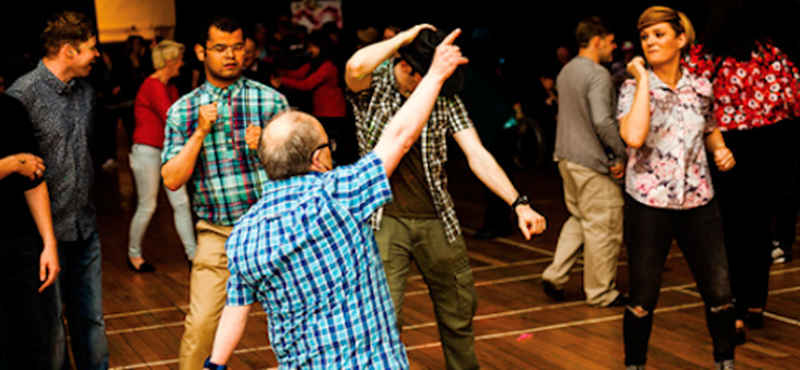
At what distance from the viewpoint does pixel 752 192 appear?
4.87 m

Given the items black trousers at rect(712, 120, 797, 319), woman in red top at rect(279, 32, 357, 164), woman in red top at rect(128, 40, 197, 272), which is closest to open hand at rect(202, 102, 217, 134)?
black trousers at rect(712, 120, 797, 319)

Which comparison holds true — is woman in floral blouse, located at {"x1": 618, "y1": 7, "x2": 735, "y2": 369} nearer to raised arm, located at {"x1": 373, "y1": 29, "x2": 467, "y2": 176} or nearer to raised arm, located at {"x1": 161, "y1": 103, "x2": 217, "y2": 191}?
raised arm, located at {"x1": 373, "y1": 29, "x2": 467, "y2": 176}

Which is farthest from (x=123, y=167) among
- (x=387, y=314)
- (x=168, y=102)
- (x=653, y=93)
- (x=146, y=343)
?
(x=387, y=314)

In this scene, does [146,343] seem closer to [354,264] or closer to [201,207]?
[201,207]

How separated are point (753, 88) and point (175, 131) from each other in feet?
9.27

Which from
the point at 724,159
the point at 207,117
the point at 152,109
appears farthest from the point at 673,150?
the point at 152,109

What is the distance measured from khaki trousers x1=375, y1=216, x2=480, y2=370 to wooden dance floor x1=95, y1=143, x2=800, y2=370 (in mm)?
887

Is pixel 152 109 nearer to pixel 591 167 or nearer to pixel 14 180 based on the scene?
pixel 591 167

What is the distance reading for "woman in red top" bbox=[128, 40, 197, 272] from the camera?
7012mm

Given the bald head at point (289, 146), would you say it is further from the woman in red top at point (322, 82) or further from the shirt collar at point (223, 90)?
the woman in red top at point (322, 82)

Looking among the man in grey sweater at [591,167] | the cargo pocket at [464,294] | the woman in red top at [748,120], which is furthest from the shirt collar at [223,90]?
the man in grey sweater at [591,167]

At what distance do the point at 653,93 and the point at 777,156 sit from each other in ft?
3.88

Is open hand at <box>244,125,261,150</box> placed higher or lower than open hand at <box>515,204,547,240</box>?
higher

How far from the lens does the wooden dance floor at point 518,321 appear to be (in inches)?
193
